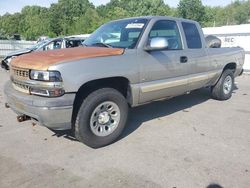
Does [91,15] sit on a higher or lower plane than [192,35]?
higher

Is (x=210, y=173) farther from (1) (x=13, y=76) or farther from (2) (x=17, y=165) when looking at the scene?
(1) (x=13, y=76)

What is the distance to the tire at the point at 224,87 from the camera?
277 inches

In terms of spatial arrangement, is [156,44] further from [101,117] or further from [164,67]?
[101,117]

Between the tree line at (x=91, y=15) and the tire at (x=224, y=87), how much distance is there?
4239 cm

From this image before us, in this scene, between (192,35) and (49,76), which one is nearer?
(49,76)

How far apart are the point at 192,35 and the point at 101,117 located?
109 inches

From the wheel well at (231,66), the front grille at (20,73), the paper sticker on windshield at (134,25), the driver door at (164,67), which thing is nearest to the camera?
the front grille at (20,73)

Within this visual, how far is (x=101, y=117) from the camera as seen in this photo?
4.42 m

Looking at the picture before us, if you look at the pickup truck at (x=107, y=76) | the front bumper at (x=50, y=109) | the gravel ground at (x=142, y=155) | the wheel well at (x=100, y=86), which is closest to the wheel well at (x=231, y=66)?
the pickup truck at (x=107, y=76)

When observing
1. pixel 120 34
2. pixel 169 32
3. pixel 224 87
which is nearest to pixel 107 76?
pixel 120 34

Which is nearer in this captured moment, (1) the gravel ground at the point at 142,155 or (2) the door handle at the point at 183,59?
(1) the gravel ground at the point at 142,155

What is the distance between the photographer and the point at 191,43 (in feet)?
19.0

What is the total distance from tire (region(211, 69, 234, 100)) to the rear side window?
4.65ft

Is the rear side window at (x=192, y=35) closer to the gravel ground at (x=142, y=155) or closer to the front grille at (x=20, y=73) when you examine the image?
the gravel ground at (x=142, y=155)
